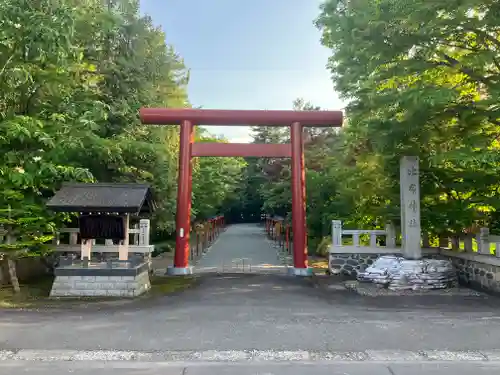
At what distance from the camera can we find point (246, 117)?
45.1 ft

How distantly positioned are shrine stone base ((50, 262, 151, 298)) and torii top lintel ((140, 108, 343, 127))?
17.5 feet

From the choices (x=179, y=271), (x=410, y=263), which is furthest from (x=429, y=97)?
(x=179, y=271)

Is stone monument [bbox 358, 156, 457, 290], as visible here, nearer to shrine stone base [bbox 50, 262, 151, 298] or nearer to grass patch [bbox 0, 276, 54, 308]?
shrine stone base [bbox 50, 262, 151, 298]

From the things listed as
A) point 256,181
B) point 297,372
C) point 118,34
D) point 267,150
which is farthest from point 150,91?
point 256,181

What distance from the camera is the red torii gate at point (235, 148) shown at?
13.5m

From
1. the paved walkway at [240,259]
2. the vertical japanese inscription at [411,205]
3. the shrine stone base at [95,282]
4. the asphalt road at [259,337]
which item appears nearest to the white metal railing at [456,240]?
the vertical japanese inscription at [411,205]

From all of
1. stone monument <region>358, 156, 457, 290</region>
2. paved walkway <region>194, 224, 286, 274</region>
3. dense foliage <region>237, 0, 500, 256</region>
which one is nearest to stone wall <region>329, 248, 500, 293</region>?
stone monument <region>358, 156, 457, 290</region>

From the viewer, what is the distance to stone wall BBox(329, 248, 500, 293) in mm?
10250

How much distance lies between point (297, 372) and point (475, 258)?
799 cm

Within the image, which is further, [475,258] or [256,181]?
[256,181]

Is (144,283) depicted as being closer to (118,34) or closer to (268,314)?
(268,314)

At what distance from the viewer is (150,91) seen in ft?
50.7

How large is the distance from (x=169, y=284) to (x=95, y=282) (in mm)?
2333

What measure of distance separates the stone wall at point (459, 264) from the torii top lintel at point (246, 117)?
14.0 ft
